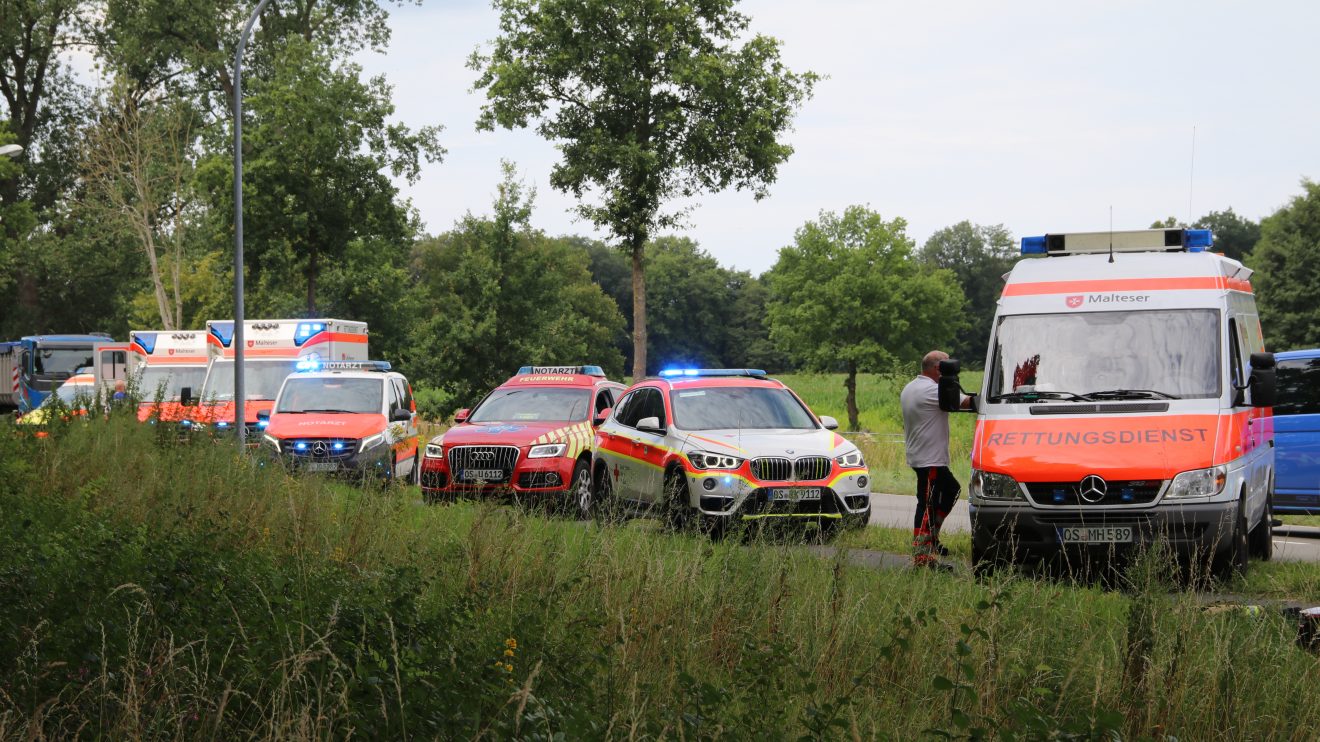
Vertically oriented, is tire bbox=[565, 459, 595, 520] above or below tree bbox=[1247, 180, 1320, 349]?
below

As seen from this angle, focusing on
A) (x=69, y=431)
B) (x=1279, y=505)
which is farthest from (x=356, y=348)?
(x=1279, y=505)

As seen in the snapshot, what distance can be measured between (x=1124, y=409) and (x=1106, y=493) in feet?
2.70

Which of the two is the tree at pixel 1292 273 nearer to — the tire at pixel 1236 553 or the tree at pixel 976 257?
the tree at pixel 976 257

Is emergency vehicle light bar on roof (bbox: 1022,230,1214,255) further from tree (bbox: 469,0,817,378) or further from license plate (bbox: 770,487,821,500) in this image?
tree (bbox: 469,0,817,378)

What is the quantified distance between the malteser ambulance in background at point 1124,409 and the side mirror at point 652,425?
12.6 feet

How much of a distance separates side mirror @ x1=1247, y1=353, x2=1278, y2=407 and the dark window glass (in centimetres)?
547

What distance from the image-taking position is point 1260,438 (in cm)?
1191

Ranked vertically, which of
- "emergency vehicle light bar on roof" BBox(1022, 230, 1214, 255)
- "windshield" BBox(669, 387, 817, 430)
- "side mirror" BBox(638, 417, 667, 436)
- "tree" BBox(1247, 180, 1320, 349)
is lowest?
"side mirror" BBox(638, 417, 667, 436)

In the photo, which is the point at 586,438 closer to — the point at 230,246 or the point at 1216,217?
the point at 230,246

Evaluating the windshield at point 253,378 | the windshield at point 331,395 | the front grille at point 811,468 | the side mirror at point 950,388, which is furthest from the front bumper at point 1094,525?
the windshield at point 253,378

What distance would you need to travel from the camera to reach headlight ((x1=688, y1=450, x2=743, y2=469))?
1322 centimetres

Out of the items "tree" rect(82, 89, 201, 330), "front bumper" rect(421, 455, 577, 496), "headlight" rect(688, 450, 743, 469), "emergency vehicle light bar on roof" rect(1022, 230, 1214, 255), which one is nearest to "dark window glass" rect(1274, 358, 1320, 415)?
"emergency vehicle light bar on roof" rect(1022, 230, 1214, 255)

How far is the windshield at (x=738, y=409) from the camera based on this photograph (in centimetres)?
1434

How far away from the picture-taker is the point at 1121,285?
37.7ft
